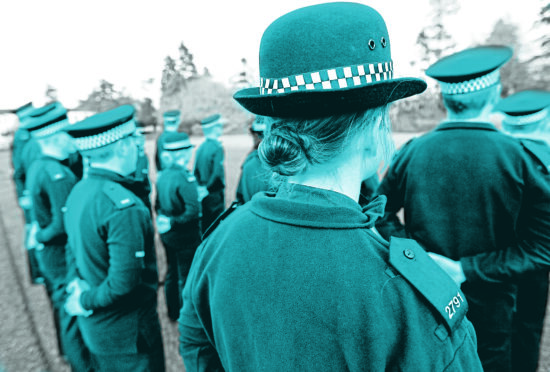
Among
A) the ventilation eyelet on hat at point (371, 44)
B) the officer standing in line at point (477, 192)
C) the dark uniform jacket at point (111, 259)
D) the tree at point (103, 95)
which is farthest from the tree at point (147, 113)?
the ventilation eyelet on hat at point (371, 44)

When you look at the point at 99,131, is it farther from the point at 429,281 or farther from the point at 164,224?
the point at 429,281

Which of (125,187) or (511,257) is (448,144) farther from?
(125,187)

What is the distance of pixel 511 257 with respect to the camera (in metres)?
1.98

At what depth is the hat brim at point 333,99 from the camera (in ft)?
2.98

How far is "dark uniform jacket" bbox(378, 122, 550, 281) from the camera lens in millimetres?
1927

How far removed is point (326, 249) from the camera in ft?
2.88

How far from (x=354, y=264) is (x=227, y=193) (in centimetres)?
985

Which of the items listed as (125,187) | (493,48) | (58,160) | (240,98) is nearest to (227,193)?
(58,160)

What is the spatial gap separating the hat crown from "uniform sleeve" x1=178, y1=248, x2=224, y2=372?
0.74m

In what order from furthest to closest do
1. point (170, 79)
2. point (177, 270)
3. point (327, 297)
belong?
point (170, 79), point (177, 270), point (327, 297)

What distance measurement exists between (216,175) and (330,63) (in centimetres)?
533

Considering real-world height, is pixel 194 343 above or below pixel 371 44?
below

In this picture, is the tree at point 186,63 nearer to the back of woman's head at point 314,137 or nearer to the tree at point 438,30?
the tree at point 438,30

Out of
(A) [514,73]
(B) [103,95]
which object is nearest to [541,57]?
(A) [514,73]
